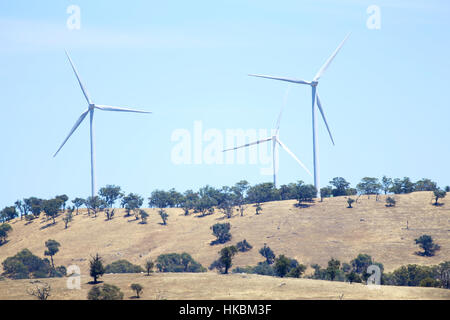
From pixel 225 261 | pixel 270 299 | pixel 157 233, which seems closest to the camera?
pixel 270 299

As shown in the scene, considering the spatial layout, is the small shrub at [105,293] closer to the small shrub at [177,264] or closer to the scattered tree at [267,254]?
the small shrub at [177,264]

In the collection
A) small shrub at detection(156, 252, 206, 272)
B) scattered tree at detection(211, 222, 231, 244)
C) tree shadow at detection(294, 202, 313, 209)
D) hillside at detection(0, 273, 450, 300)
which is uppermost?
tree shadow at detection(294, 202, 313, 209)

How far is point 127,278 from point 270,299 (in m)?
27.7

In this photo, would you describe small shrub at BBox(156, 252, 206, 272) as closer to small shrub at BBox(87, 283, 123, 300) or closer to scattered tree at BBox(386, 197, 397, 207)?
Result: small shrub at BBox(87, 283, 123, 300)

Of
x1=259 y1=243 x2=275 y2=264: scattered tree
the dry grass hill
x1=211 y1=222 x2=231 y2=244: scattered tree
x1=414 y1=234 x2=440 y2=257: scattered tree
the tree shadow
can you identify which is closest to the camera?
x1=414 y1=234 x2=440 y2=257: scattered tree

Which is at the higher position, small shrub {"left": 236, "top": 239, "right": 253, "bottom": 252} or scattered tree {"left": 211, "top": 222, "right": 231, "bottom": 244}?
scattered tree {"left": 211, "top": 222, "right": 231, "bottom": 244}

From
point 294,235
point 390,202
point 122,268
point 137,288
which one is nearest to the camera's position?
point 137,288

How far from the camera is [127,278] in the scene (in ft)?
331

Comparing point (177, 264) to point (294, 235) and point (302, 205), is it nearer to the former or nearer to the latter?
point (294, 235)

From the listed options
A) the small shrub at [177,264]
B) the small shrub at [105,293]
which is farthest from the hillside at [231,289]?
the small shrub at [177,264]

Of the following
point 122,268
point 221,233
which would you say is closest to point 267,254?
point 221,233

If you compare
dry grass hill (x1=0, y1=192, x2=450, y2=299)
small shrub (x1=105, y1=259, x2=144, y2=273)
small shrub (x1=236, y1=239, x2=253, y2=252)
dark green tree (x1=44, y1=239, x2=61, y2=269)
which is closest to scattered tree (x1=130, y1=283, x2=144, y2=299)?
small shrub (x1=105, y1=259, x2=144, y2=273)
